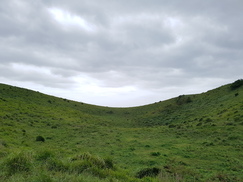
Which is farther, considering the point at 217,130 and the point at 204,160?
the point at 217,130

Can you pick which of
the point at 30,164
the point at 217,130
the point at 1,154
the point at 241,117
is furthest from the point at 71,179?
the point at 241,117

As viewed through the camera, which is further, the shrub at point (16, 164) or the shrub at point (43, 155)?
the shrub at point (43, 155)

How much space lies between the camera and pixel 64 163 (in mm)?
7125

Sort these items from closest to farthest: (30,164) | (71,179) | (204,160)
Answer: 1. (71,179)
2. (30,164)
3. (204,160)

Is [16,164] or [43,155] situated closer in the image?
[16,164]

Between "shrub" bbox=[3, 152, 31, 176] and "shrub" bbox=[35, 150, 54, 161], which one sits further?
"shrub" bbox=[35, 150, 54, 161]

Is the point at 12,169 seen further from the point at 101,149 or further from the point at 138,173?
the point at 101,149

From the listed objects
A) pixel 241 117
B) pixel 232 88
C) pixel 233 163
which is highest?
pixel 232 88

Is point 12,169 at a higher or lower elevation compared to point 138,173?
higher

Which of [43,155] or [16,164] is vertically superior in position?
[16,164]

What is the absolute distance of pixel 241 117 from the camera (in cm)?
2042

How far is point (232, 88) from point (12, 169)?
4843 cm

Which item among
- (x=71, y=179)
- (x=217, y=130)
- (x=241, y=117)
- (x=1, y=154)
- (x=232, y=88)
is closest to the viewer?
(x=71, y=179)

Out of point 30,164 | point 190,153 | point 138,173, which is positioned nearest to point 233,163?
point 190,153
